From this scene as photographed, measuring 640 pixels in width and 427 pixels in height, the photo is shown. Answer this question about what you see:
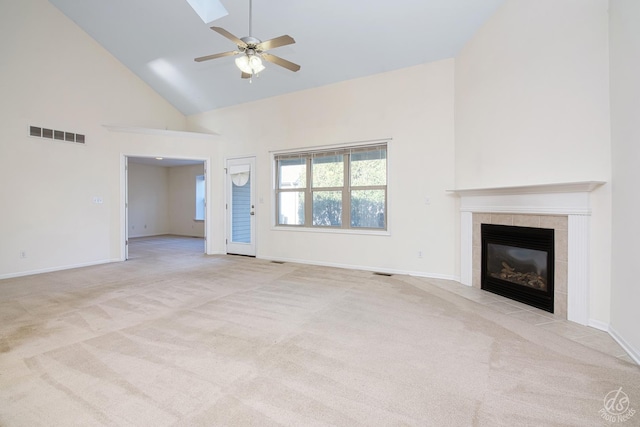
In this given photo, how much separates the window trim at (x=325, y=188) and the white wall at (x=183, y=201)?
532cm

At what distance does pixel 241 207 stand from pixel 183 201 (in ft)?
17.4

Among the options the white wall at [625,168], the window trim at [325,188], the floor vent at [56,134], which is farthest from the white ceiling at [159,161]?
the white wall at [625,168]

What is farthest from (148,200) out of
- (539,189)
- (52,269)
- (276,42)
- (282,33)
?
(539,189)

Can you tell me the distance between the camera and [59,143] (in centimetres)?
519

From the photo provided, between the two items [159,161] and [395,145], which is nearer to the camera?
[395,145]

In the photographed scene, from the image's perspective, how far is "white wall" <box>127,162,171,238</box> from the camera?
1007 centimetres

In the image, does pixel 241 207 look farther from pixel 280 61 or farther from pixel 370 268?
pixel 280 61

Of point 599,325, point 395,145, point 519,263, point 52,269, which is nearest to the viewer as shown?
point 599,325

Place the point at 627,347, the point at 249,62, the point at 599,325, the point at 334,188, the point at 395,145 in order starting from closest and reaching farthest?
the point at 627,347, the point at 599,325, the point at 249,62, the point at 395,145, the point at 334,188

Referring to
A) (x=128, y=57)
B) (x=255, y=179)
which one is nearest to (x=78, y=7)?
(x=128, y=57)

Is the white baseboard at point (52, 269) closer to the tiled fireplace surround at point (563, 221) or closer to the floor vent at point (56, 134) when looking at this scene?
the floor vent at point (56, 134)

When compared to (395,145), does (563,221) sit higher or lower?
lower

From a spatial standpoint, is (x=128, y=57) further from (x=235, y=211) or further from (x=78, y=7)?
(x=235, y=211)

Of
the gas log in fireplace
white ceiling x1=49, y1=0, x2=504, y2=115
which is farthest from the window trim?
the gas log in fireplace
